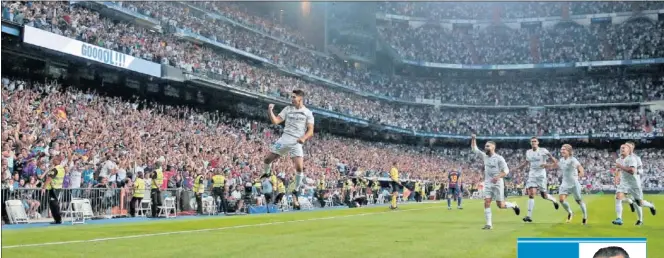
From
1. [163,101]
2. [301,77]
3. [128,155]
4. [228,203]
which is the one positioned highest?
[301,77]

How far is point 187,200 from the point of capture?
2648cm

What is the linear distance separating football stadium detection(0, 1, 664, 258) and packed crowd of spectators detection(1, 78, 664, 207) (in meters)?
0.14

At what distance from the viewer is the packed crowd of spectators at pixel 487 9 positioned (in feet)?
291

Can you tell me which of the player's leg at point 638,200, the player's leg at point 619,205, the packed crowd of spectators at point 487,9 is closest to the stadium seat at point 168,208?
the player's leg at point 619,205

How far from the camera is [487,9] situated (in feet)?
308

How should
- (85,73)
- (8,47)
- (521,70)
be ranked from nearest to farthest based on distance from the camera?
(8,47)
(85,73)
(521,70)

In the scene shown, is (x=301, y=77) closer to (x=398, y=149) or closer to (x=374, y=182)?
(x=398, y=149)

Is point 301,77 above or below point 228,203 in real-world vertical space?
above

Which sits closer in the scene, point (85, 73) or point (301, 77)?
point (85, 73)

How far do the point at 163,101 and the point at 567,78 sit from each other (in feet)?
202

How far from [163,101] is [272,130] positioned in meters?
11.3

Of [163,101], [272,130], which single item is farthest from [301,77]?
[163,101]

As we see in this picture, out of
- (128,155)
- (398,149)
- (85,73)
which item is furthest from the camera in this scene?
(398,149)

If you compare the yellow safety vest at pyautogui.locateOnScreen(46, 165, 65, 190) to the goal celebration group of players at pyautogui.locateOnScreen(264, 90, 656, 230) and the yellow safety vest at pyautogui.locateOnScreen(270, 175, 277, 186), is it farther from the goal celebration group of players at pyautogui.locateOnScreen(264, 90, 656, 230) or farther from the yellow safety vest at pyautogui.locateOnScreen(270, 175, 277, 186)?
the yellow safety vest at pyautogui.locateOnScreen(270, 175, 277, 186)
